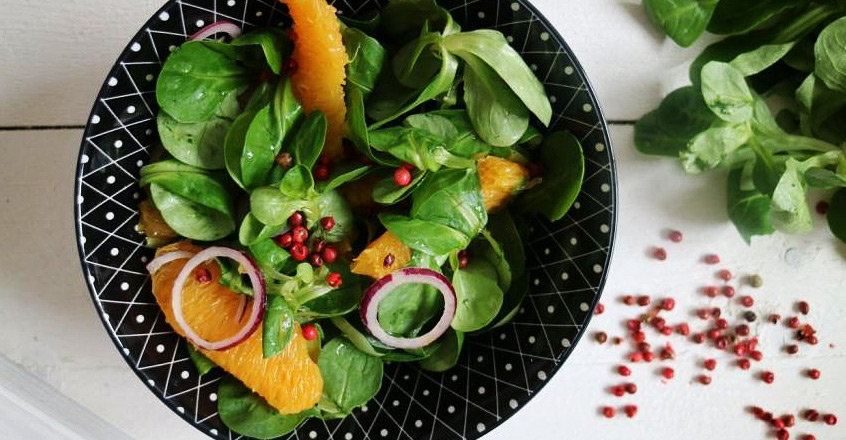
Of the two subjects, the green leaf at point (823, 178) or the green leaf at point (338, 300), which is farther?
the green leaf at point (823, 178)

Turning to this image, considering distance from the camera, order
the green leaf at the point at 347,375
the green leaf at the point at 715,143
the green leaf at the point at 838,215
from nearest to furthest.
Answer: the green leaf at the point at 347,375
the green leaf at the point at 715,143
the green leaf at the point at 838,215

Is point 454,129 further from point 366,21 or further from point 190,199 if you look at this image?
point 190,199

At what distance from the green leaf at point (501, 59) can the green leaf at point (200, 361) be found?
643mm

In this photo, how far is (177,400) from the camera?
1.24 m

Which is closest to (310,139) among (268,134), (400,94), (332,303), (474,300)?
(268,134)

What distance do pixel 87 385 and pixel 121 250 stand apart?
0.43 meters

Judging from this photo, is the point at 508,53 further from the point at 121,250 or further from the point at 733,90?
the point at 121,250

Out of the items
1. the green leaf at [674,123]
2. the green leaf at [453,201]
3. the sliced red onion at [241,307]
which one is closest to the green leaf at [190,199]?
the sliced red onion at [241,307]

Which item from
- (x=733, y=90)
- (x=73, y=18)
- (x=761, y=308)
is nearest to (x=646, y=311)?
(x=761, y=308)

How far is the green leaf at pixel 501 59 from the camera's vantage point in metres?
1.17

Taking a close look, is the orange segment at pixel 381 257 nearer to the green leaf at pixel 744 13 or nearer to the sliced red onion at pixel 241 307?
the sliced red onion at pixel 241 307

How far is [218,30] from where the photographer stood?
1.18m

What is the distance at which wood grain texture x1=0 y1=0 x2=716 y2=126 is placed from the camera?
55.1 inches

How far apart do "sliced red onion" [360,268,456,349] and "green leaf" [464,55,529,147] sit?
0.80ft
